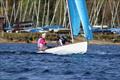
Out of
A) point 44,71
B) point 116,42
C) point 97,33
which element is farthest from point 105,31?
point 44,71

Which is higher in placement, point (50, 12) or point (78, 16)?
point (78, 16)

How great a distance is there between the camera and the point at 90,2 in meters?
141

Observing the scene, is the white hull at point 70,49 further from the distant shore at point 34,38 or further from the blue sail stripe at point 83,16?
the distant shore at point 34,38

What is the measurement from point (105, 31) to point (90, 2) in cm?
2474

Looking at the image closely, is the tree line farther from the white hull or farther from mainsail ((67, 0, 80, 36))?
the white hull

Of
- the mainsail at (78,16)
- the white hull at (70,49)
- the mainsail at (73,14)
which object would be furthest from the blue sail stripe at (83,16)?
the white hull at (70,49)

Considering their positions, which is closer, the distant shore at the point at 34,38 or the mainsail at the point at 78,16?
the mainsail at the point at 78,16

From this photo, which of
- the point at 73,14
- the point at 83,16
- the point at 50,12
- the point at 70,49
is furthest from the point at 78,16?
the point at 50,12

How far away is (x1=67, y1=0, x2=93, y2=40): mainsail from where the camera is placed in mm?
59562

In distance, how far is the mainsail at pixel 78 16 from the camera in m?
59.6

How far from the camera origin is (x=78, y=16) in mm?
60281

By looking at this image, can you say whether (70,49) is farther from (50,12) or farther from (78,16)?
(50,12)

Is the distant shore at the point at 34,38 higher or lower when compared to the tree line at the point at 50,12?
lower

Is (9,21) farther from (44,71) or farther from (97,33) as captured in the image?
(44,71)
